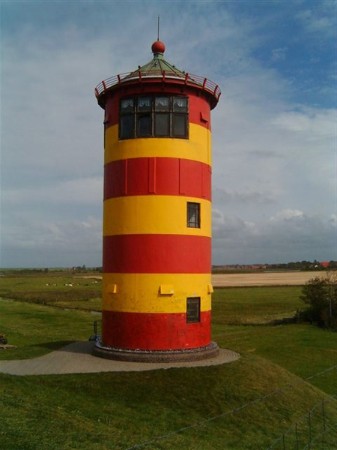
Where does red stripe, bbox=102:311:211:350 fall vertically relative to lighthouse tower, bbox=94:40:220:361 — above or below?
below

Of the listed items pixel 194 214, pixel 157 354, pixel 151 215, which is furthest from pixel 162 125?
pixel 157 354

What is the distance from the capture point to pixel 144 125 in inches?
672

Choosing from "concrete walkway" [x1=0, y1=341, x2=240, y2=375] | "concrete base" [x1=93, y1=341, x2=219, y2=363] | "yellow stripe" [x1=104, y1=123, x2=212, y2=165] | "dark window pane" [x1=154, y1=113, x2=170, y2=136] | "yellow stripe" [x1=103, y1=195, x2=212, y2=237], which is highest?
"dark window pane" [x1=154, y1=113, x2=170, y2=136]

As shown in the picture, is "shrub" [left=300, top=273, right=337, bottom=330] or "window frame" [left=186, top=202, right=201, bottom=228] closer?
"window frame" [left=186, top=202, right=201, bottom=228]

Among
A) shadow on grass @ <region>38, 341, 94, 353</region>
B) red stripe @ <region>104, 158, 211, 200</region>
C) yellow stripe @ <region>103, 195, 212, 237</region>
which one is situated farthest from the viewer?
shadow on grass @ <region>38, 341, 94, 353</region>

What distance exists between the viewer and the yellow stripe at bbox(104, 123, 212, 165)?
16891 millimetres

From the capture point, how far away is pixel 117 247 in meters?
17.1

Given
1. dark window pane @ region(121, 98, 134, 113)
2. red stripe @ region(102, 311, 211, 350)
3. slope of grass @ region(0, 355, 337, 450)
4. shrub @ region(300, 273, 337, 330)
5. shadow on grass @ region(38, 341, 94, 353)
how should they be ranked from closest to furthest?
slope of grass @ region(0, 355, 337, 450), red stripe @ region(102, 311, 211, 350), dark window pane @ region(121, 98, 134, 113), shadow on grass @ region(38, 341, 94, 353), shrub @ region(300, 273, 337, 330)

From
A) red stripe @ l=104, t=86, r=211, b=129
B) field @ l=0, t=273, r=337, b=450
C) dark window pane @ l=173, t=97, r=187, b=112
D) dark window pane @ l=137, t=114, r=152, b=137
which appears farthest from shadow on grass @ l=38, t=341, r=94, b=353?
dark window pane @ l=173, t=97, r=187, b=112

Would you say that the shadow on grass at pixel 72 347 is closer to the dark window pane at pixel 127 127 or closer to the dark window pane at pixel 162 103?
the dark window pane at pixel 127 127

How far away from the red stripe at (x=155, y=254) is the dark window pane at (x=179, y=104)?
180 inches

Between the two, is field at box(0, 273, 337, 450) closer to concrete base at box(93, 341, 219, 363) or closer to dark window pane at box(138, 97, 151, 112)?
concrete base at box(93, 341, 219, 363)

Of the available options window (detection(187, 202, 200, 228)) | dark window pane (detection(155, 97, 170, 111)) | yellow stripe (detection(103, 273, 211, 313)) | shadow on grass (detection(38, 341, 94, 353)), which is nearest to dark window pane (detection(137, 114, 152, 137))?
dark window pane (detection(155, 97, 170, 111))

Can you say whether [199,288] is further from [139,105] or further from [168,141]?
[139,105]
